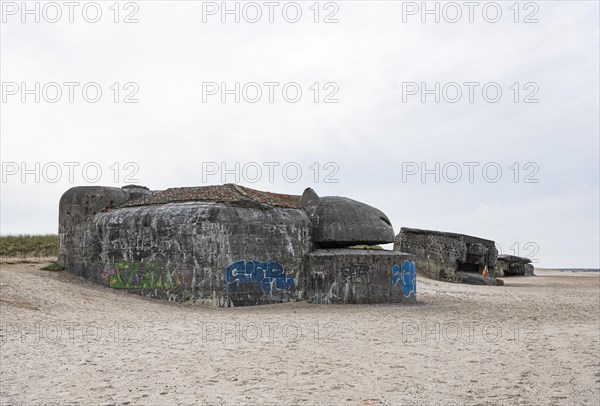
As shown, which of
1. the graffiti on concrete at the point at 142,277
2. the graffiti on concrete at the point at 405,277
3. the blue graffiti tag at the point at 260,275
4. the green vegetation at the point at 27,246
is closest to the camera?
the blue graffiti tag at the point at 260,275

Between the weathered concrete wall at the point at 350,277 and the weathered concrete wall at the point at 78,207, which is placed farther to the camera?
the weathered concrete wall at the point at 78,207

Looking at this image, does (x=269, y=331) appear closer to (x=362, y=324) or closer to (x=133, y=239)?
(x=362, y=324)

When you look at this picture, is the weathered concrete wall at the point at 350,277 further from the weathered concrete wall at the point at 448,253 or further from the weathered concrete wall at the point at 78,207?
the weathered concrete wall at the point at 448,253

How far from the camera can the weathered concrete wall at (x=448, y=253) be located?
3206cm

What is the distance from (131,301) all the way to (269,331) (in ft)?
18.3

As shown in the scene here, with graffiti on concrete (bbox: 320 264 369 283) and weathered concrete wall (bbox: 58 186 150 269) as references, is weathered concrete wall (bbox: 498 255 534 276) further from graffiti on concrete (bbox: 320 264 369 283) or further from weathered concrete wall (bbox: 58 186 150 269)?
weathered concrete wall (bbox: 58 186 150 269)

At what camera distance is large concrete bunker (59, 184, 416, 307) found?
54.4ft

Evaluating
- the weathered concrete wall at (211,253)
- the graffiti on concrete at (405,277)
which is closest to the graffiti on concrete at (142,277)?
the weathered concrete wall at (211,253)

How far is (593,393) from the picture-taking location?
8633 mm

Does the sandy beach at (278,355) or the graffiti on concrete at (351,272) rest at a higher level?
the graffiti on concrete at (351,272)

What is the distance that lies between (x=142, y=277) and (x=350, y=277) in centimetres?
594

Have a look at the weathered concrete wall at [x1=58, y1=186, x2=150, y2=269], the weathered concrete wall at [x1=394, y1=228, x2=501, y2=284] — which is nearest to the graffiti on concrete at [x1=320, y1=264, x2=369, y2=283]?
the weathered concrete wall at [x1=58, y1=186, x2=150, y2=269]

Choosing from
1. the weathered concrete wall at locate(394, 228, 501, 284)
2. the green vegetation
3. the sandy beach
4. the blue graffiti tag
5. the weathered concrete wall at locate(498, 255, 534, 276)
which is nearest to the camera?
the sandy beach

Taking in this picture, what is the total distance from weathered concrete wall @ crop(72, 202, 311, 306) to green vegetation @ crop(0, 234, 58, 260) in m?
11.2
